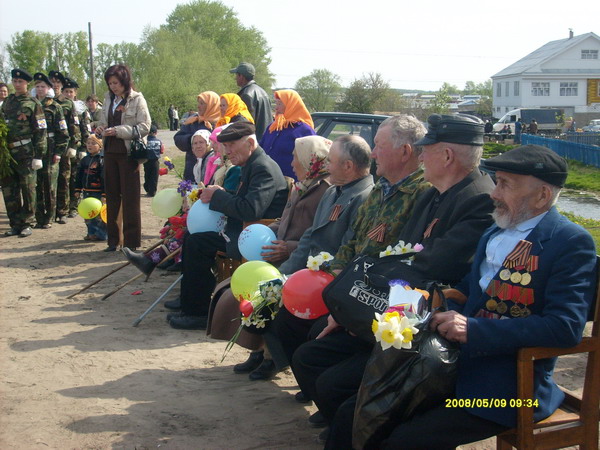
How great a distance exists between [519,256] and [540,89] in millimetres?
71721

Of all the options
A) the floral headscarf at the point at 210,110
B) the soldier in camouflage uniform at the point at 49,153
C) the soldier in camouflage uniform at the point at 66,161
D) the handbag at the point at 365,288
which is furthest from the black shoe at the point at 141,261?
the soldier in camouflage uniform at the point at 66,161

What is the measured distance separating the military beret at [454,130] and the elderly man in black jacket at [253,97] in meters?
5.34

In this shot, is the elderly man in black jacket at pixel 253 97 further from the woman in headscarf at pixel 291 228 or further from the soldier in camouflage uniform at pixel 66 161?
the woman in headscarf at pixel 291 228

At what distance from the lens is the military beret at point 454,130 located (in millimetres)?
A: 3305

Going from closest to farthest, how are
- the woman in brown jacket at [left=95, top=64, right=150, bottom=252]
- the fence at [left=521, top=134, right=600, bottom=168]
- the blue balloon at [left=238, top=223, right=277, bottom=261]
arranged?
the blue balloon at [left=238, top=223, right=277, bottom=261]
the woman in brown jacket at [left=95, top=64, right=150, bottom=252]
the fence at [left=521, top=134, right=600, bottom=168]

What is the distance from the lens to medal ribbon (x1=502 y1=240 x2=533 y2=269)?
2740 millimetres

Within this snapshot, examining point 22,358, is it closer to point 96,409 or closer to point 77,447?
point 96,409

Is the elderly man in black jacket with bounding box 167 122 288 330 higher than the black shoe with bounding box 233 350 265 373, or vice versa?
the elderly man in black jacket with bounding box 167 122 288 330

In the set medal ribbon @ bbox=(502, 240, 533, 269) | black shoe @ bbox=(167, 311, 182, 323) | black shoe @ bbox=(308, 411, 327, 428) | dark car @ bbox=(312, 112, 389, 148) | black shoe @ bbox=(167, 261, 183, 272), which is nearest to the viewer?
medal ribbon @ bbox=(502, 240, 533, 269)

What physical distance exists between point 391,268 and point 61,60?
60.8 metres

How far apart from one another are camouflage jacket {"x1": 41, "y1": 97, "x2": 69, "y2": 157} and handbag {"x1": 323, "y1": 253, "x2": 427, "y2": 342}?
26.3ft

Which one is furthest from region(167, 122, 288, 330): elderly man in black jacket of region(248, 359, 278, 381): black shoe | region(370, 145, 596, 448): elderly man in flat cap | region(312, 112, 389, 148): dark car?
region(312, 112, 389, 148): dark car

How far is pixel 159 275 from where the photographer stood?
7500 mm

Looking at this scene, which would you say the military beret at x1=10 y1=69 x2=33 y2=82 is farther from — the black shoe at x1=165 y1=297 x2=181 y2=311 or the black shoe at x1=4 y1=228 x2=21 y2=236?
the black shoe at x1=165 y1=297 x2=181 y2=311
